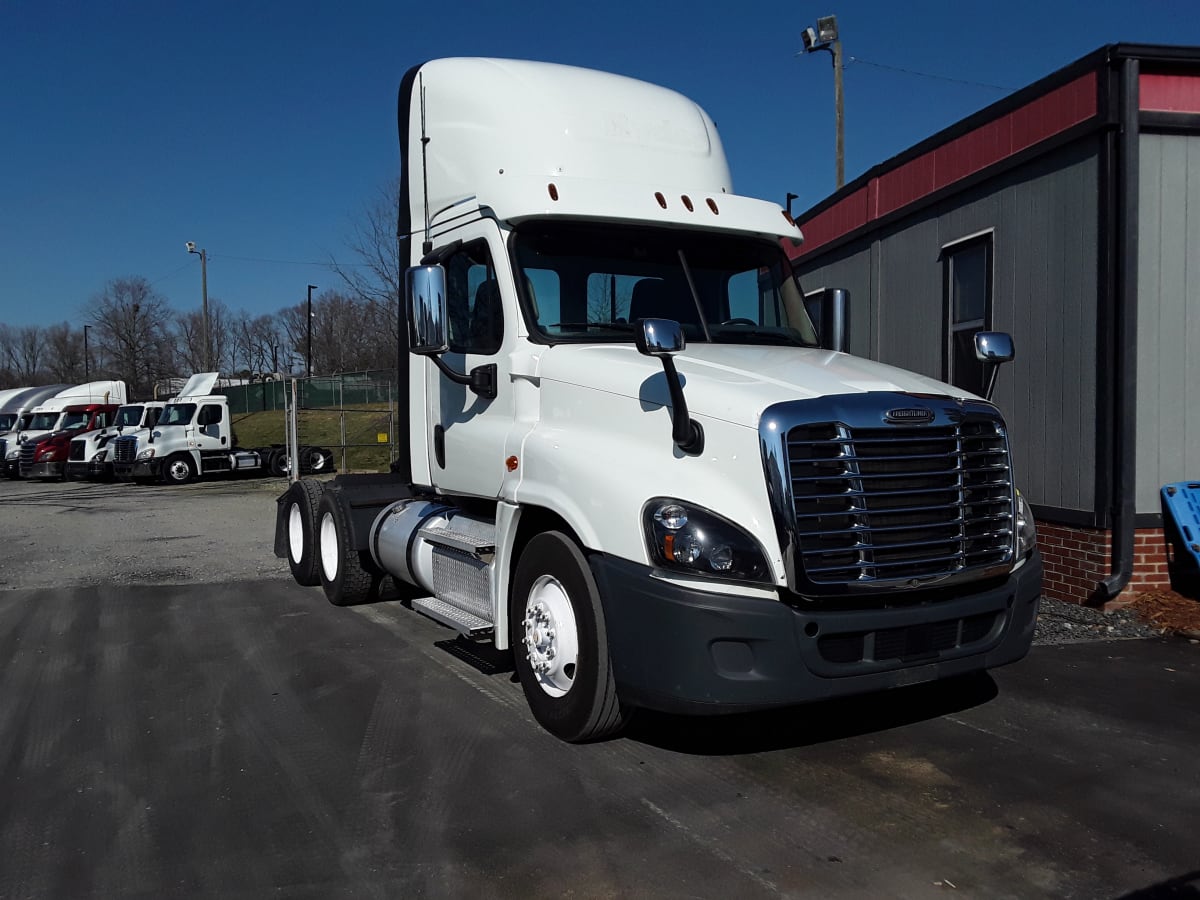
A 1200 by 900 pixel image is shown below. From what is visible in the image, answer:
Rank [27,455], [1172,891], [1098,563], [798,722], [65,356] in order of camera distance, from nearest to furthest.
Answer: [1172,891]
[798,722]
[1098,563]
[27,455]
[65,356]

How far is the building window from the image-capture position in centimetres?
937

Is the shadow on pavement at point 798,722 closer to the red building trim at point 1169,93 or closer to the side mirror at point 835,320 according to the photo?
the side mirror at point 835,320

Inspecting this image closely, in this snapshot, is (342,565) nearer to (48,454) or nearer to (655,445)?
(655,445)

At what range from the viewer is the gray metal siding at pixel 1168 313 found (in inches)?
302

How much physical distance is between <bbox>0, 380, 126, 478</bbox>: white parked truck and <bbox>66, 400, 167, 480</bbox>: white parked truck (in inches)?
108

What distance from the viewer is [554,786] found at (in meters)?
4.32

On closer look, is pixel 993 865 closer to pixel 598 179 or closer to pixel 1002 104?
pixel 598 179

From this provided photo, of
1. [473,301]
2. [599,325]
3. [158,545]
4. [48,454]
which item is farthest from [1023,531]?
[48,454]

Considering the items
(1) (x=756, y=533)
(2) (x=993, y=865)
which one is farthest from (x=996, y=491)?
(2) (x=993, y=865)

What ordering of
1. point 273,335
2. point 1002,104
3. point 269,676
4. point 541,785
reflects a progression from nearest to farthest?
1. point 541,785
2. point 269,676
3. point 1002,104
4. point 273,335

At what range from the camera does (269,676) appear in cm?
616

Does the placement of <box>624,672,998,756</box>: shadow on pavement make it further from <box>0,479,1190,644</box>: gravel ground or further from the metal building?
the metal building

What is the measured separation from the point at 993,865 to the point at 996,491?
1731 millimetres

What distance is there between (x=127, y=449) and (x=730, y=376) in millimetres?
24664
